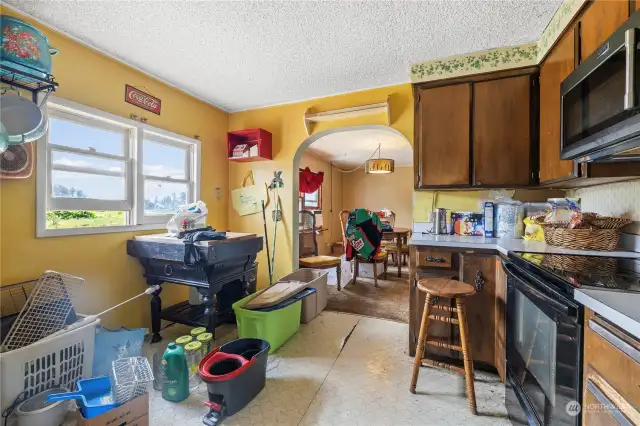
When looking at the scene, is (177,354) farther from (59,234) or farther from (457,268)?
(457,268)

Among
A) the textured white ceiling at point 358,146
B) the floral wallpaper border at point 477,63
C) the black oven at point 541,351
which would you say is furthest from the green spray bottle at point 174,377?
the textured white ceiling at point 358,146

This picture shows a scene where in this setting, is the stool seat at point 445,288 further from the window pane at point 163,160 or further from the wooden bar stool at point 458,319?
the window pane at point 163,160

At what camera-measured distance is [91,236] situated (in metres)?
1.95

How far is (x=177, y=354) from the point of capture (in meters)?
1.54

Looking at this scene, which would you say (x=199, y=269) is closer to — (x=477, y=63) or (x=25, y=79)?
(x=25, y=79)

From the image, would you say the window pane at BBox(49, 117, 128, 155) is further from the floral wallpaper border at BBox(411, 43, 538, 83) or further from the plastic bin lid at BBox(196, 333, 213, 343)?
the floral wallpaper border at BBox(411, 43, 538, 83)

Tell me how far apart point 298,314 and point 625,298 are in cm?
201

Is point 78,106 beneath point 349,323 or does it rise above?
above

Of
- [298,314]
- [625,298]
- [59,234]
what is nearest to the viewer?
[625,298]

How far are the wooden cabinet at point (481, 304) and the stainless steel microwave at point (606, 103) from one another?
746 millimetres

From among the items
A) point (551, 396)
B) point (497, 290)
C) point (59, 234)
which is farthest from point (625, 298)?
point (59, 234)

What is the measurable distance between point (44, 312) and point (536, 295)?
235 centimetres

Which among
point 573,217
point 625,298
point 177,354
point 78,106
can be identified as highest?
point 78,106

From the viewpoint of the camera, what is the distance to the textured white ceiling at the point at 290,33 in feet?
5.12
